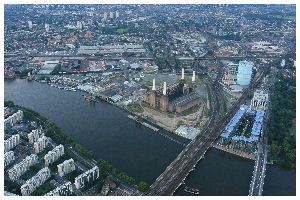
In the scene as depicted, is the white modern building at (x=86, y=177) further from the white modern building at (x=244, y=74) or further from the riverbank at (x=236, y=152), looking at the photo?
the white modern building at (x=244, y=74)

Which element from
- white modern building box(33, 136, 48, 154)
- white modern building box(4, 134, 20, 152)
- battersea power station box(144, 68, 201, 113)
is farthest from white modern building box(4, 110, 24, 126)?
battersea power station box(144, 68, 201, 113)

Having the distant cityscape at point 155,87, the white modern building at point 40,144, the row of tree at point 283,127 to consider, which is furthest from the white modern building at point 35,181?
the row of tree at point 283,127

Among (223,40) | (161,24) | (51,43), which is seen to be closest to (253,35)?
(223,40)

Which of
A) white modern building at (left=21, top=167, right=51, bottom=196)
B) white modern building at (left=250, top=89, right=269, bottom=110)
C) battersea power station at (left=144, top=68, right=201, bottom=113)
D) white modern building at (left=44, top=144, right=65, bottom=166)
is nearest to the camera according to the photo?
white modern building at (left=21, top=167, right=51, bottom=196)

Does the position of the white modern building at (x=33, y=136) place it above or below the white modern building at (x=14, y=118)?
below

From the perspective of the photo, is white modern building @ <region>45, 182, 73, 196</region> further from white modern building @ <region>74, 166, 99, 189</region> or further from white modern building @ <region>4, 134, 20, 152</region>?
white modern building @ <region>4, 134, 20, 152</region>

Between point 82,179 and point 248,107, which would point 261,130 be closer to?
point 248,107
